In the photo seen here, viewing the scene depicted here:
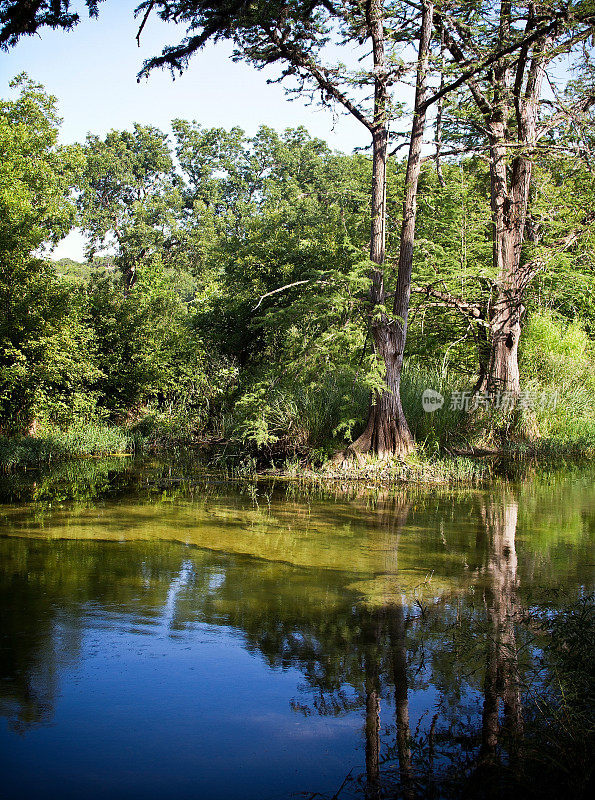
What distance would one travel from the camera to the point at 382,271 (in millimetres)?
12953

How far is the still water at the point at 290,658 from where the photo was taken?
122 inches

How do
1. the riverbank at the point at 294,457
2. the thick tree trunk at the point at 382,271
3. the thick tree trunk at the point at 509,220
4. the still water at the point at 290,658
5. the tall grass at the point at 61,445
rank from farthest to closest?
1. the thick tree trunk at the point at 509,220
2. the tall grass at the point at 61,445
3. the thick tree trunk at the point at 382,271
4. the riverbank at the point at 294,457
5. the still water at the point at 290,658

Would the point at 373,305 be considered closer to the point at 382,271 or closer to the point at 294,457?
the point at 382,271

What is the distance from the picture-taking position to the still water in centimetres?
311

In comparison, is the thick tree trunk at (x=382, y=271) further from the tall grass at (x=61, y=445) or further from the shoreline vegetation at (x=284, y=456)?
the tall grass at (x=61, y=445)

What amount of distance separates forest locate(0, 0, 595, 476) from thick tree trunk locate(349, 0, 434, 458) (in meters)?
0.04

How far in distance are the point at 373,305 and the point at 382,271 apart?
623 millimetres

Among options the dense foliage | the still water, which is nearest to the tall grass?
the dense foliage

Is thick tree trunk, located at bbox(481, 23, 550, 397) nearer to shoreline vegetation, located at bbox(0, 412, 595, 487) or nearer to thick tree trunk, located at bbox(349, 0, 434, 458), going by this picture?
shoreline vegetation, located at bbox(0, 412, 595, 487)

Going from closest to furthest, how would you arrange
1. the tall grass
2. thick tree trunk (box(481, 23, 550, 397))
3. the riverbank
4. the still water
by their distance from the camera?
the still water < the riverbank < the tall grass < thick tree trunk (box(481, 23, 550, 397))

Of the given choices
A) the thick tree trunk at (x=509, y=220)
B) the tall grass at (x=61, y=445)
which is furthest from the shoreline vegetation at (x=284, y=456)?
the thick tree trunk at (x=509, y=220)

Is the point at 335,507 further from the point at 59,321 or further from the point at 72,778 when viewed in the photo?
the point at 59,321

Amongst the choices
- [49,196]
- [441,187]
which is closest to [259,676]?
[441,187]

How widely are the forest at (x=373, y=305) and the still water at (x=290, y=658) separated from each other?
5.46 m
